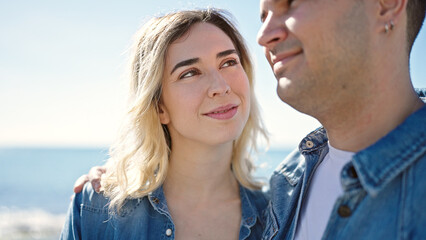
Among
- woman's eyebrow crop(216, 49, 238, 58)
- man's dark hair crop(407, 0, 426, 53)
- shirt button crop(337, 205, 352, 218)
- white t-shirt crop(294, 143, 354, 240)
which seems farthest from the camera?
woman's eyebrow crop(216, 49, 238, 58)

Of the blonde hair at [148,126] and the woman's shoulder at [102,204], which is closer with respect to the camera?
the woman's shoulder at [102,204]

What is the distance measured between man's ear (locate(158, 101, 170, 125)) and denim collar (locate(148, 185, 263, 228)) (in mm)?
584

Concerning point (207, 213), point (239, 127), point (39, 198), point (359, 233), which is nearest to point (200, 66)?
point (239, 127)

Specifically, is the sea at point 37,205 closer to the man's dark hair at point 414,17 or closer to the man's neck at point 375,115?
the man's neck at point 375,115

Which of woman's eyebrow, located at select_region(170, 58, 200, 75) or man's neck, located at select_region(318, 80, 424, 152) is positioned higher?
woman's eyebrow, located at select_region(170, 58, 200, 75)

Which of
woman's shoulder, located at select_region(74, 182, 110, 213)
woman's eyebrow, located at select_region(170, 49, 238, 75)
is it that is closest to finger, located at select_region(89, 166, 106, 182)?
woman's shoulder, located at select_region(74, 182, 110, 213)

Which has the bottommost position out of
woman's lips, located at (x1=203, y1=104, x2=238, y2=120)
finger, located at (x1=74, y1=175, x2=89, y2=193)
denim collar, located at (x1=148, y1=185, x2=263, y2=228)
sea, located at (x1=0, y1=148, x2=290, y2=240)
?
→ sea, located at (x1=0, y1=148, x2=290, y2=240)

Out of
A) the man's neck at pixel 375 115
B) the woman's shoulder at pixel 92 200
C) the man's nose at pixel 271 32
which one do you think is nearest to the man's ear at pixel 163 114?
the woman's shoulder at pixel 92 200

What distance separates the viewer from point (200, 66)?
3041mm

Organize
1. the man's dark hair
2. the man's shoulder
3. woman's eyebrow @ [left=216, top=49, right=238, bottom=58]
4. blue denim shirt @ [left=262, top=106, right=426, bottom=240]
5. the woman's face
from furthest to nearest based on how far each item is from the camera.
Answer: woman's eyebrow @ [left=216, top=49, right=238, bottom=58] < the woman's face < the man's shoulder < the man's dark hair < blue denim shirt @ [left=262, top=106, right=426, bottom=240]

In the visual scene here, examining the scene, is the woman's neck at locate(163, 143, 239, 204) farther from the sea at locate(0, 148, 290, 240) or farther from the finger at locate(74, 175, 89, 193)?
the finger at locate(74, 175, 89, 193)

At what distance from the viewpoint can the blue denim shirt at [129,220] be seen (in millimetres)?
2863

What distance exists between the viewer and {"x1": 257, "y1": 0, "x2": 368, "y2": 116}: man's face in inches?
68.3

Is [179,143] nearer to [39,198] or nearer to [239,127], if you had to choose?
[239,127]
